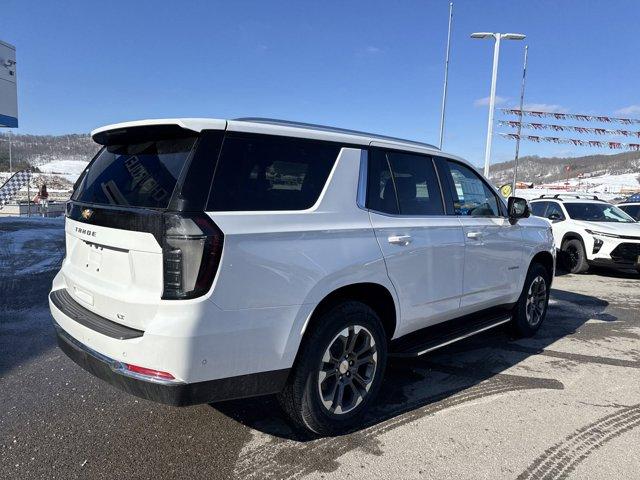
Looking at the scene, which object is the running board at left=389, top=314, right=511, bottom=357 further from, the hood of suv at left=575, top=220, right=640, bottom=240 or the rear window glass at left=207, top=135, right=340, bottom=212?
the hood of suv at left=575, top=220, right=640, bottom=240

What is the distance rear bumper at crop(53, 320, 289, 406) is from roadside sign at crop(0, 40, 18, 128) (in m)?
21.1

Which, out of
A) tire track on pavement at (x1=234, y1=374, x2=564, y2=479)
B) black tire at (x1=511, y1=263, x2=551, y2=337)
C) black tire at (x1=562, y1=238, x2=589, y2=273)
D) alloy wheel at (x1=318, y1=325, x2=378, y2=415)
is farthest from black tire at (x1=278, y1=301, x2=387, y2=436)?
black tire at (x1=562, y1=238, x2=589, y2=273)

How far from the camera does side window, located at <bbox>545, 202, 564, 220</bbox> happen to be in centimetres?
1056

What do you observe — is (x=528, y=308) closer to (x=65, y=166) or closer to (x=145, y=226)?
(x=145, y=226)

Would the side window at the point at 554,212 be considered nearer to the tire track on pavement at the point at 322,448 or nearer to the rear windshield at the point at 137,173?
the tire track on pavement at the point at 322,448

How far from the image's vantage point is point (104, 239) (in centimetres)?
271

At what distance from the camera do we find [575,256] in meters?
10.1

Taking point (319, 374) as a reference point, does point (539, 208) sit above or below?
above

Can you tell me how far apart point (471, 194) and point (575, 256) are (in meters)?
7.02

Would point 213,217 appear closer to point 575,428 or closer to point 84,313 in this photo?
point 84,313

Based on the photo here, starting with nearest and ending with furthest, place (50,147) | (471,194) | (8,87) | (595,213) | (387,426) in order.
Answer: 1. (387,426)
2. (471,194)
3. (595,213)
4. (8,87)
5. (50,147)

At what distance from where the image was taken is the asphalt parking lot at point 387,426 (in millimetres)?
2744

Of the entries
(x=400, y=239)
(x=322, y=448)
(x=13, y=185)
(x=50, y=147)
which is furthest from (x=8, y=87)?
(x=50, y=147)

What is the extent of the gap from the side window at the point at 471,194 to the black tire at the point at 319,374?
5.05 ft
